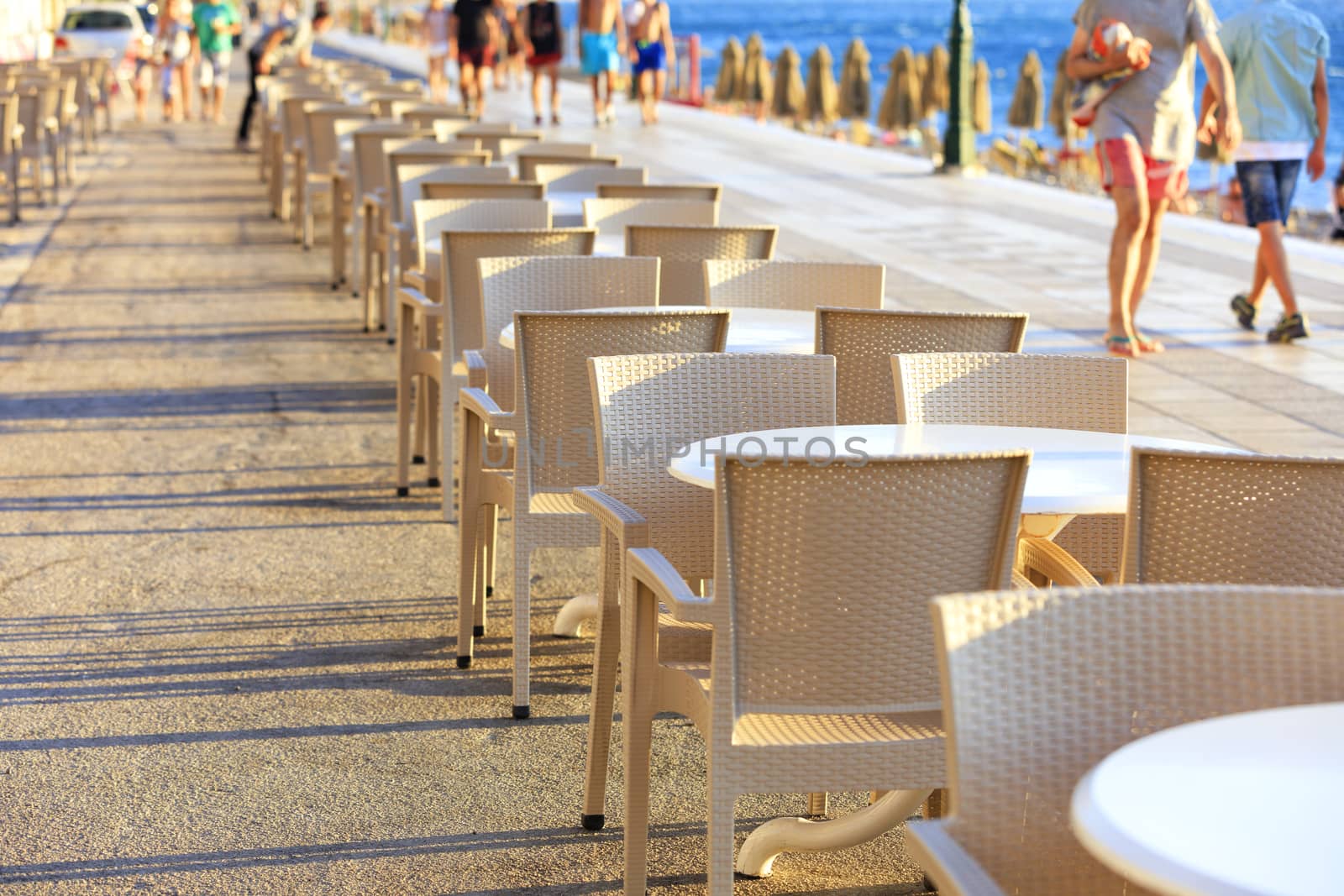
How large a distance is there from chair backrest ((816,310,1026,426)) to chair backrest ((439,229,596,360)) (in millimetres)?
1505

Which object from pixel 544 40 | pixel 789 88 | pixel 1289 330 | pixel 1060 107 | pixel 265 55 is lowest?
pixel 1289 330

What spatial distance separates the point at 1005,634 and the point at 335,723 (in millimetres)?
2551

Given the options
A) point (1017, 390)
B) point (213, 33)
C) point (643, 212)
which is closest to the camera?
point (1017, 390)

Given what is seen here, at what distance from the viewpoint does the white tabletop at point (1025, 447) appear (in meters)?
3.14

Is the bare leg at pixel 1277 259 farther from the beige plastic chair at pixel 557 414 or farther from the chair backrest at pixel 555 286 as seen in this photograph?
the beige plastic chair at pixel 557 414

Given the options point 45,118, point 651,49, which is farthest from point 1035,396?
point 651,49

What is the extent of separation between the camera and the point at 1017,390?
3.94m

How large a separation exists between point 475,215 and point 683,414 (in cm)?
311

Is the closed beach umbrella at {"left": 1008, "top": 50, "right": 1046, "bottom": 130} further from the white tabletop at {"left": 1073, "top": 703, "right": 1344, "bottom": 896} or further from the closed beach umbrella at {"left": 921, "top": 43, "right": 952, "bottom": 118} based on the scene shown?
the white tabletop at {"left": 1073, "top": 703, "right": 1344, "bottom": 896}

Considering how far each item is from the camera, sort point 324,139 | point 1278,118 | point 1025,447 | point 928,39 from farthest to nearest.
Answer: point 928,39, point 324,139, point 1278,118, point 1025,447

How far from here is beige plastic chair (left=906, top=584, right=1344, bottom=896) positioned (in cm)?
204

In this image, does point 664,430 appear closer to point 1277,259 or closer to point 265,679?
point 265,679

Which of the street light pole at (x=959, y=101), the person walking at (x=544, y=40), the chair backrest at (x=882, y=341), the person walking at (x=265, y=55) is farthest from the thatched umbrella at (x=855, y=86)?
→ the chair backrest at (x=882, y=341)

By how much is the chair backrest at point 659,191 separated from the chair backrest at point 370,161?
2588 millimetres
